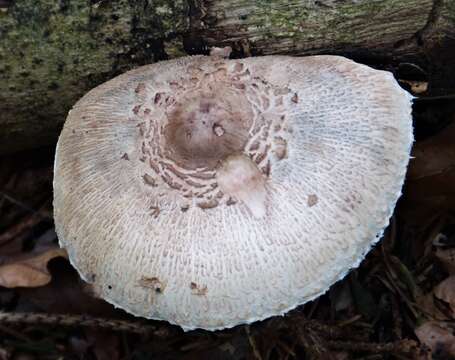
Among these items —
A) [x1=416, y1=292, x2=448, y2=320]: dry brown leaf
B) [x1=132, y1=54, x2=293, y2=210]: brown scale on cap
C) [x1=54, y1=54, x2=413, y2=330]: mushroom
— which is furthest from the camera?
[x1=416, y1=292, x2=448, y2=320]: dry brown leaf

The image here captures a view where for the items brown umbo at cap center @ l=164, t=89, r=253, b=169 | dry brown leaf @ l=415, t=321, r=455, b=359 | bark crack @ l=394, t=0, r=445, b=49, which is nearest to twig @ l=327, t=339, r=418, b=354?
dry brown leaf @ l=415, t=321, r=455, b=359

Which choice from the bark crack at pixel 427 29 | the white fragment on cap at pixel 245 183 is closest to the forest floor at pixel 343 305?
the bark crack at pixel 427 29

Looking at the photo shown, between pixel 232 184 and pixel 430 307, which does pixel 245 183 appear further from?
pixel 430 307

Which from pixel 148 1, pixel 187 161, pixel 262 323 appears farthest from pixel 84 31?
pixel 262 323

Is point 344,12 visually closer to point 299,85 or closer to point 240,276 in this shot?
point 299,85


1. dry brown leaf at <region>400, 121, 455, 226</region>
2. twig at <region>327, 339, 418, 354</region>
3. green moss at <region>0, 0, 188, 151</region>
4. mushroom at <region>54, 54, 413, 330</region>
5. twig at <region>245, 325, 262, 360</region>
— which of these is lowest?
twig at <region>245, 325, 262, 360</region>

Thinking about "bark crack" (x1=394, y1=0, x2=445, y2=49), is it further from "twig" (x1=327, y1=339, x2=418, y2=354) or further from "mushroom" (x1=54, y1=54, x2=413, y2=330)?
"twig" (x1=327, y1=339, x2=418, y2=354)
